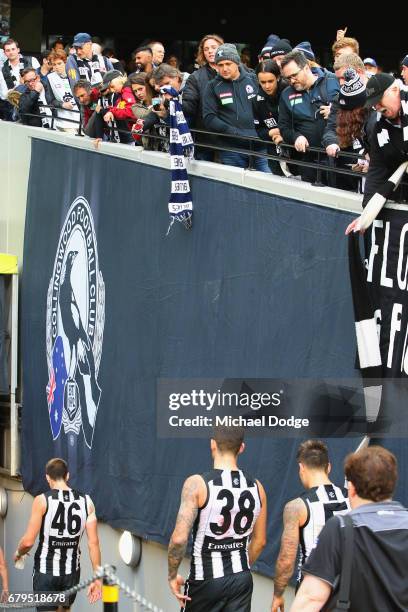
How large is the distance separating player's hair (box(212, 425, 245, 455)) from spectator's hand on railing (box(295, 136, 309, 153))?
2795 millimetres

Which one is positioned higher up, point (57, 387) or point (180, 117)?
point (180, 117)

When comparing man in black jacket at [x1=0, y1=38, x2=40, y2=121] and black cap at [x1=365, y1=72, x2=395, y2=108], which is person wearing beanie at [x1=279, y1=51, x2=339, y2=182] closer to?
black cap at [x1=365, y1=72, x2=395, y2=108]

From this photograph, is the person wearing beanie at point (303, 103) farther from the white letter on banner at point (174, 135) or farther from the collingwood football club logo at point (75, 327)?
the collingwood football club logo at point (75, 327)

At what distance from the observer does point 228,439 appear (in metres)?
8.00

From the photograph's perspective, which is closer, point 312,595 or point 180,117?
point 312,595

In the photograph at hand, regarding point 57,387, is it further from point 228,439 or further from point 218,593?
point 228,439

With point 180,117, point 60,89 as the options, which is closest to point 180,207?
point 180,117

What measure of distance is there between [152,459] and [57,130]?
5063 mm

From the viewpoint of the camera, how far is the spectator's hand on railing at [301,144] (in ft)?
32.2

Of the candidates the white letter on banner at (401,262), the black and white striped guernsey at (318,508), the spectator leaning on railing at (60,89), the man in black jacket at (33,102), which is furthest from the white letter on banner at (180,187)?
the spectator leaning on railing at (60,89)

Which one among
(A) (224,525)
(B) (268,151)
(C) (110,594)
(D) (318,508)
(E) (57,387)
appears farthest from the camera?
(E) (57,387)

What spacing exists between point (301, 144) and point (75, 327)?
4.96 m

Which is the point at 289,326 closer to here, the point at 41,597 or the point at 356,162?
the point at 356,162

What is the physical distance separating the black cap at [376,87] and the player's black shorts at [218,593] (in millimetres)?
3250
